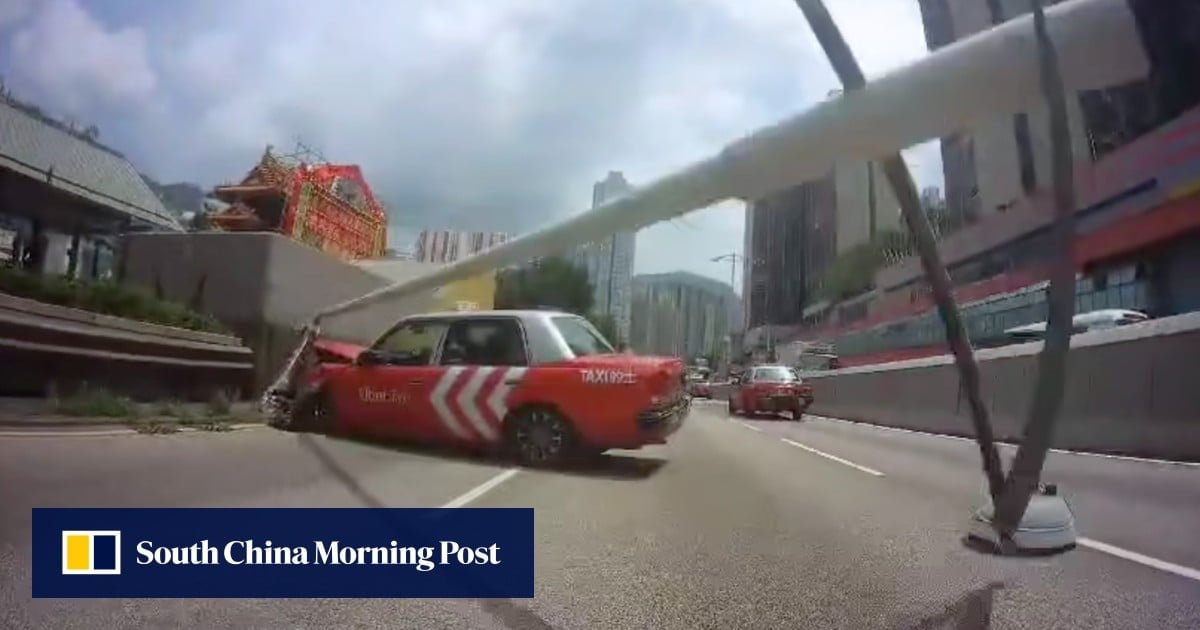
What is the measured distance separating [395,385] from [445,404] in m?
0.37

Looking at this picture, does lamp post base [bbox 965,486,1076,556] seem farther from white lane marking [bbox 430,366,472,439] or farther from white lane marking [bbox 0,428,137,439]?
white lane marking [bbox 0,428,137,439]

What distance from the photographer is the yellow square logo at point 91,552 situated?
272cm

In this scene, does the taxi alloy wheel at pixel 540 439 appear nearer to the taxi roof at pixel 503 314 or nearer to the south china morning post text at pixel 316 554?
the taxi roof at pixel 503 314

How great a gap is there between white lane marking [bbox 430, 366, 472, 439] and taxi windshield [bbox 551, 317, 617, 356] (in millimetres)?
638

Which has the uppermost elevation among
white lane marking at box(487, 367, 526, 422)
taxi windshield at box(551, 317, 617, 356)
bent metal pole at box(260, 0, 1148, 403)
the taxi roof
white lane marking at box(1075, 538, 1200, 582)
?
bent metal pole at box(260, 0, 1148, 403)

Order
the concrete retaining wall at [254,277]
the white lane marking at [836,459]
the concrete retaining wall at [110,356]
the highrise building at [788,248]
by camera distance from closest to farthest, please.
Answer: the highrise building at [788,248] → the concrete retaining wall at [110,356] → the concrete retaining wall at [254,277] → the white lane marking at [836,459]

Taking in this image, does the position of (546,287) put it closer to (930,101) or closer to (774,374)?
A: (930,101)

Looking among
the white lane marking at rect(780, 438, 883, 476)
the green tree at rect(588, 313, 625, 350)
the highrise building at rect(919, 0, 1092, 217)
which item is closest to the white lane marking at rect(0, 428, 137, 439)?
the green tree at rect(588, 313, 625, 350)

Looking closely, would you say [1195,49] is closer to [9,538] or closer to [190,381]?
[9,538]

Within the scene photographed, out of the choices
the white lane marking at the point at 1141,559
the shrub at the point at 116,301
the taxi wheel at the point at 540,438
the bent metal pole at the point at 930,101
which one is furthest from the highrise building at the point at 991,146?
the shrub at the point at 116,301

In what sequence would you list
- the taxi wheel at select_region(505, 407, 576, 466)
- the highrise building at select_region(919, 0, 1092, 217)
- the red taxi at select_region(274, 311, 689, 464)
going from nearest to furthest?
the highrise building at select_region(919, 0, 1092, 217) < the red taxi at select_region(274, 311, 689, 464) < the taxi wheel at select_region(505, 407, 576, 466)

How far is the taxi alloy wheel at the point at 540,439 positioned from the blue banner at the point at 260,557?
1.74m

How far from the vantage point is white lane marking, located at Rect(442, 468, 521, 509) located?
409 centimetres

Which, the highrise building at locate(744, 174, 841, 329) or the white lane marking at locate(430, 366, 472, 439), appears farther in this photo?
the white lane marking at locate(430, 366, 472, 439)
